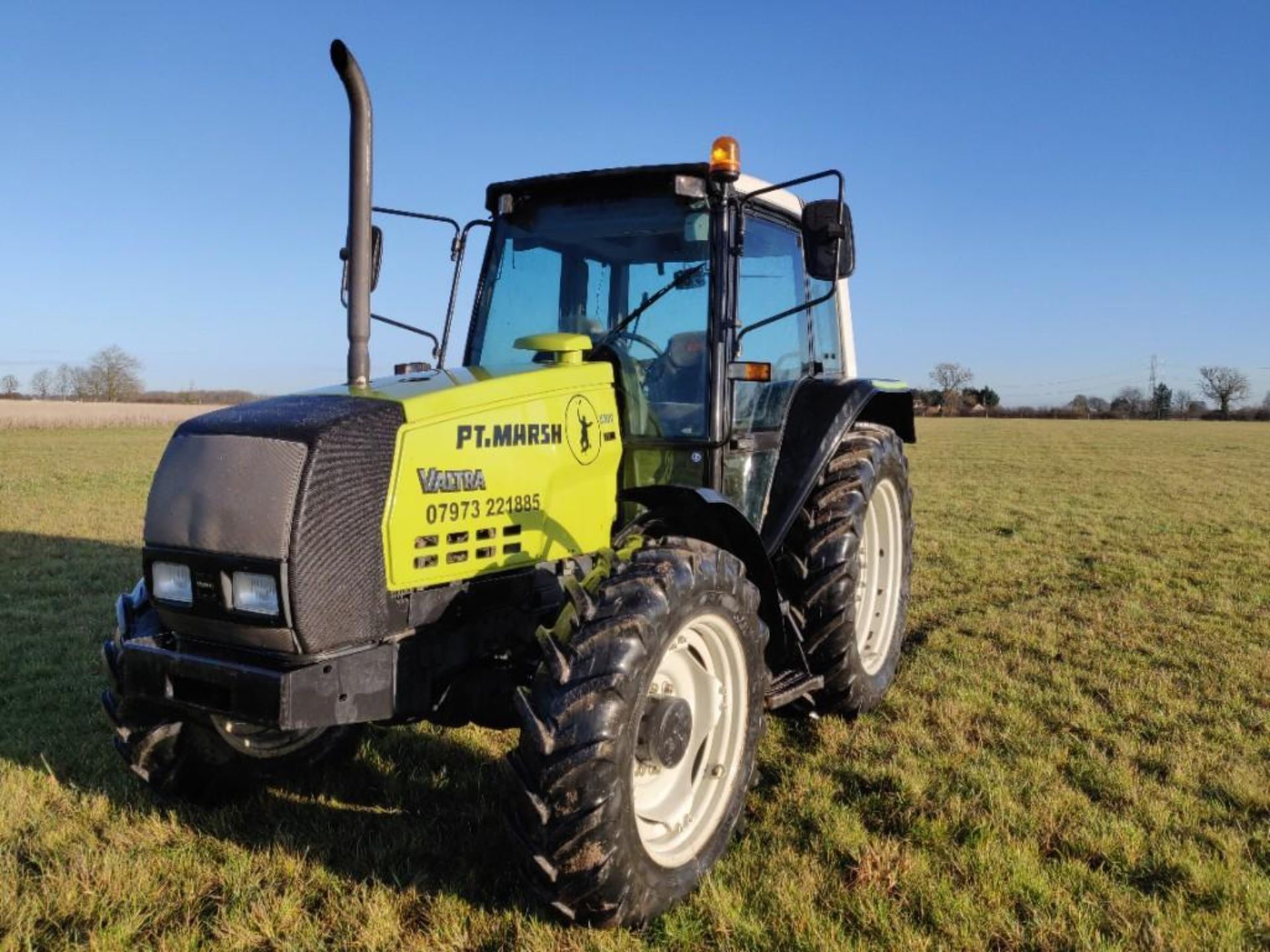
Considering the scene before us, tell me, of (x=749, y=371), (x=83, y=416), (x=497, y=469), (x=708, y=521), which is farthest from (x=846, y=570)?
(x=83, y=416)

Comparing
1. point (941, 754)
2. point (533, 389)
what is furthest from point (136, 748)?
point (941, 754)

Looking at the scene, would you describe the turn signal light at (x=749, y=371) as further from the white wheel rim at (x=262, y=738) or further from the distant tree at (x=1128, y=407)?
the distant tree at (x=1128, y=407)

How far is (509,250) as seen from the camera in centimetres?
415

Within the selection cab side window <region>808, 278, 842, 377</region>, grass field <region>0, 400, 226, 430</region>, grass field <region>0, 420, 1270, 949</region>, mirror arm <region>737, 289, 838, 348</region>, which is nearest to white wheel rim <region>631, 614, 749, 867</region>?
grass field <region>0, 420, 1270, 949</region>

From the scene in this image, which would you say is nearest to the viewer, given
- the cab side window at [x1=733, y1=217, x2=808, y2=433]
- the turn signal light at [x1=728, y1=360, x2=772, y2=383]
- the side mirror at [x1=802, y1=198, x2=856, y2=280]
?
the side mirror at [x1=802, y1=198, x2=856, y2=280]

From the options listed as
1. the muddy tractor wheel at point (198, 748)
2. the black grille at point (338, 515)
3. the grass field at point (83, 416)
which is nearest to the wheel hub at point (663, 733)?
the black grille at point (338, 515)

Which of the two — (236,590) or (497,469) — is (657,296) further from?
(236,590)

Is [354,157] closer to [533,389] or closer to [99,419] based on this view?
[533,389]

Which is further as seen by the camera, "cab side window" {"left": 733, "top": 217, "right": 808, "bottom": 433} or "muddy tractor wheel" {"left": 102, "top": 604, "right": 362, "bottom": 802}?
"cab side window" {"left": 733, "top": 217, "right": 808, "bottom": 433}

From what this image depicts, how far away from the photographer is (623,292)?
4039mm

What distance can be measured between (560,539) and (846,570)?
1462mm

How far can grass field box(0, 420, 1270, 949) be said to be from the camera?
2.78 meters

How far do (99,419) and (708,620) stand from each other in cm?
4189

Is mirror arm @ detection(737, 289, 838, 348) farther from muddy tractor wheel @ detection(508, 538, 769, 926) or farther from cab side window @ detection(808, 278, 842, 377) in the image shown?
cab side window @ detection(808, 278, 842, 377)
